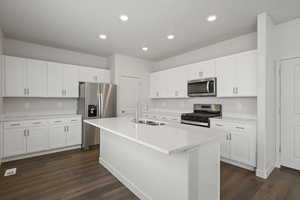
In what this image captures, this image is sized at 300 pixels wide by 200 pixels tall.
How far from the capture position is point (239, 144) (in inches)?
110

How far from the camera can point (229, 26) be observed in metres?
2.86

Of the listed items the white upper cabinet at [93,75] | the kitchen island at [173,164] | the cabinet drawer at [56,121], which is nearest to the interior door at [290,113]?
the kitchen island at [173,164]

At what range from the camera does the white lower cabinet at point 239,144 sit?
8.64 ft

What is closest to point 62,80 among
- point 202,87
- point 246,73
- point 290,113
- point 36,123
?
point 36,123

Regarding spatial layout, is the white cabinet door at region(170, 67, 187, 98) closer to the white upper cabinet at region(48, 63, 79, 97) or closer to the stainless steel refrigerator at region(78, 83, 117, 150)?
the stainless steel refrigerator at region(78, 83, 117, 150)

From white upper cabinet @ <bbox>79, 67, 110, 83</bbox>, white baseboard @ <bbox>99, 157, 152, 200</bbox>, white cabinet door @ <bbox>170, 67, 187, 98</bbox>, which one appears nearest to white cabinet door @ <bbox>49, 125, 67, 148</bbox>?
white upper cabinet @ <bbox>79, 67, 110, 83</bbox>

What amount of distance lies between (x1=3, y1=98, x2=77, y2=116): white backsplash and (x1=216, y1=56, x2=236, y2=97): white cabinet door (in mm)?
3977

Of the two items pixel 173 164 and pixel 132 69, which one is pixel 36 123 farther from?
pixel 173 164

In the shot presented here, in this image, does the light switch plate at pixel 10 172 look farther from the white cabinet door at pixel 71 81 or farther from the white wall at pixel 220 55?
the white wall at pixel 220 55

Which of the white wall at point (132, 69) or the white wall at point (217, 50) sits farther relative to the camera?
the white wall at point (132, 69)

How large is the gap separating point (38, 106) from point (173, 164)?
3.94 m

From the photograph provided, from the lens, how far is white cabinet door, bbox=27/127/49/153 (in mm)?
3266

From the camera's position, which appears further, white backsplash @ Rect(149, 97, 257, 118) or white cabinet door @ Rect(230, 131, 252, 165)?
white backsplash @ Rect(149, 97, 257, 118)

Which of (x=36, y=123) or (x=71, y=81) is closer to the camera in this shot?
(x=36, y=123)
